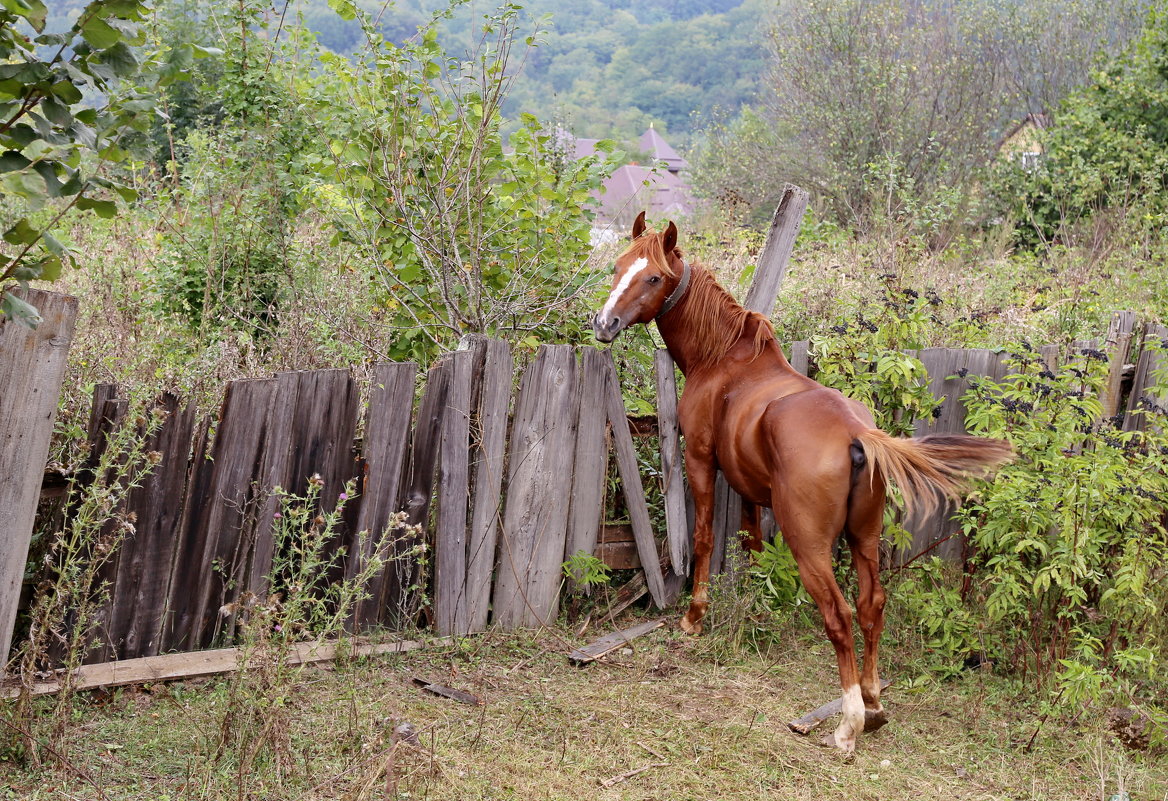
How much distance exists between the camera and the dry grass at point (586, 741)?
11.0ft

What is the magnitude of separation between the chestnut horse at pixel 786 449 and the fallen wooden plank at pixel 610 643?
0.22 metres

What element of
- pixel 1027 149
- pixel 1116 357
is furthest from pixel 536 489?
pixel 1027 149

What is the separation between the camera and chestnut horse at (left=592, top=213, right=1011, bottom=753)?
407 cm

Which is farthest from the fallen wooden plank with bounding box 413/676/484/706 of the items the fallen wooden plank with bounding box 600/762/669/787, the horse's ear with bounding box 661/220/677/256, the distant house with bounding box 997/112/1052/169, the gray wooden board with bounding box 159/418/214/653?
the distant house with bounding box 997/112/1052/169

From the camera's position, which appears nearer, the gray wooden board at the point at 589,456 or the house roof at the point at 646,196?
the gray wooden board at the point at 589,456

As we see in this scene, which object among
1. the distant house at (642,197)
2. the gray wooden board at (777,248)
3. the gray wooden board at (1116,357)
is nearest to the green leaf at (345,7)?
the distant house at (642,197)

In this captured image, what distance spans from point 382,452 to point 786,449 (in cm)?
192

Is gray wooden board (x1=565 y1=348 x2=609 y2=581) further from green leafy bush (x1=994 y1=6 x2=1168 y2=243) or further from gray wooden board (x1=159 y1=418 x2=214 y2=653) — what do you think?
green leafy bush (x1=994 y1=6 x2=1168 y2=243)

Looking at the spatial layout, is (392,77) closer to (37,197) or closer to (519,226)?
(519,226)

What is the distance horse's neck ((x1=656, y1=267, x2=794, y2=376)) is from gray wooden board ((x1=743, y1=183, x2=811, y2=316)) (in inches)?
31.7

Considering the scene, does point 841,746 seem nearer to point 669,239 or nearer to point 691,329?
point 691,329

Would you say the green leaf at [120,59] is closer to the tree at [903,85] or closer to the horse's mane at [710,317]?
the horse's mane at [710,317]

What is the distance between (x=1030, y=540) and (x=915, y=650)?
96cm

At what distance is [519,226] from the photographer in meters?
5.55
